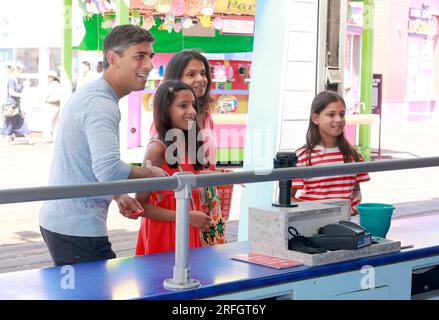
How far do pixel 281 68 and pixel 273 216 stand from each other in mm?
2817

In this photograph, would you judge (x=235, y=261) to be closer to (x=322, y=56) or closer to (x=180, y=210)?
(x=180, y=210)

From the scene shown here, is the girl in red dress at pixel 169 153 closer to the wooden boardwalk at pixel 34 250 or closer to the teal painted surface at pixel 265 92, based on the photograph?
the teal painted surface at pixel 265 92

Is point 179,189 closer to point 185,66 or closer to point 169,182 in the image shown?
point 169,182

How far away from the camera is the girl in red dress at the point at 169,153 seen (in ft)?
10.2

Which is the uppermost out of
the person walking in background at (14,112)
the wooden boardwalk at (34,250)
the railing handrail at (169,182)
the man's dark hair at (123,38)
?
the man's dark hair at (123,38)

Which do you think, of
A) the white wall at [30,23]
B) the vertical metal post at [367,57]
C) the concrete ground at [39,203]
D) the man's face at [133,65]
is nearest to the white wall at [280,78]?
the concrete ground at [39,203]

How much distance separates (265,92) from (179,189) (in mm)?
3149

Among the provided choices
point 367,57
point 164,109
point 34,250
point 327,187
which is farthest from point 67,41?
point 164,109

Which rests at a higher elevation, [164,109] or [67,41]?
[67,41]

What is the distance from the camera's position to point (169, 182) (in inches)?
90.9

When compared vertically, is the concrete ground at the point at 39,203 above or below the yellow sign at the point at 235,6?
below

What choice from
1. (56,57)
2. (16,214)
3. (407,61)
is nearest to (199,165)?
(16,214)

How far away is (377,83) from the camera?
13.3 m

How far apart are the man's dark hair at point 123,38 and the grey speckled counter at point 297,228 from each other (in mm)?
774
